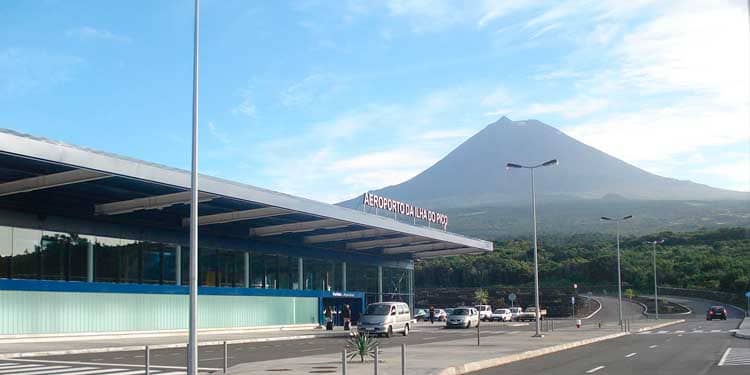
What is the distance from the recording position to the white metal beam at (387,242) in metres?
59.8


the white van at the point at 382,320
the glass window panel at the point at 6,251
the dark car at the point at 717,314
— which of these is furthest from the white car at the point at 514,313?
the glass window panel at the point at 6,251

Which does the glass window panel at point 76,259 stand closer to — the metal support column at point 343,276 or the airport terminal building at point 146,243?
the airport terminal building at point 146,243

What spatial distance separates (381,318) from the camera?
44.2m

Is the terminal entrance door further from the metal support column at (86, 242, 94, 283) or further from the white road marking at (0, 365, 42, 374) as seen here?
the white road marking at (0, 365, 42, 374)

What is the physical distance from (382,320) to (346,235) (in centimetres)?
1167

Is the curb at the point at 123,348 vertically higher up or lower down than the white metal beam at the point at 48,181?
lower down

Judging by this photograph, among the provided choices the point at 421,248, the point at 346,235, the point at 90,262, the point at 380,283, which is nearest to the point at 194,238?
the point at 90,262

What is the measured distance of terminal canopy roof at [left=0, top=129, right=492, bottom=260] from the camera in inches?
1173

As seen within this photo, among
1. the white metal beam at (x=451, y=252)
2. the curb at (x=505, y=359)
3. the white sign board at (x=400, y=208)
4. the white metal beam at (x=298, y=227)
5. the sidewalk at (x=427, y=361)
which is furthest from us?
the white metal beam at (x=451, y=252)

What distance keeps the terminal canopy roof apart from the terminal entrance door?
3.79 meters

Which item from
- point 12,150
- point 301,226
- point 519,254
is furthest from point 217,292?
point 519,254

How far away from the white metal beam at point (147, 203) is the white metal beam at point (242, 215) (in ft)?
16.6

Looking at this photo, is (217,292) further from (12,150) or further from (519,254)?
(519,254)

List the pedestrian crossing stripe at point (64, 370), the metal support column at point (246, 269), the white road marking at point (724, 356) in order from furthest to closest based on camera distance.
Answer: the metal support column at point (246, 269), the white road marking at point (724, 356), the pedestrian crossing stripe at point (64, 370)
